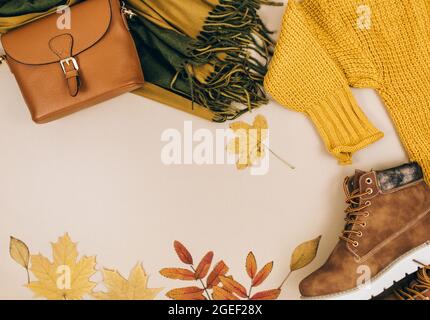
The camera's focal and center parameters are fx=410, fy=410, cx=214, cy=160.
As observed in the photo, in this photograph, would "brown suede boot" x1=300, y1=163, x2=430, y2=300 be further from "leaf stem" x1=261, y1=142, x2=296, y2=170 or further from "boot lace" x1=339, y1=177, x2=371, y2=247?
"leaf stem" x1=261, y1=142, x2=296, y2=170

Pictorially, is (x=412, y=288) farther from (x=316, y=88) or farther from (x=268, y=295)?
(x=316, y=88)

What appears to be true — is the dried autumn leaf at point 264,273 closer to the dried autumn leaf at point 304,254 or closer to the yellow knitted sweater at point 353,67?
the dried autumn leaf at point 304,254

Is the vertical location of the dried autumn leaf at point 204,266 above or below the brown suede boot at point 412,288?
above

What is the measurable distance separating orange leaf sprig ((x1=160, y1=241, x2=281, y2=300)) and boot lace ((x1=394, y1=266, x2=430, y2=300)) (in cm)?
33

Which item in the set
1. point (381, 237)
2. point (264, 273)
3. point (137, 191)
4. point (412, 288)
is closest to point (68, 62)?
point (137, 191)

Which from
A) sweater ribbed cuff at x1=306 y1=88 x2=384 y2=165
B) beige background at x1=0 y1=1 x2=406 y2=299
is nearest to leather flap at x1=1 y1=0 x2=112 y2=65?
beige background at x1=0 y1=1 x2=406 y2=299

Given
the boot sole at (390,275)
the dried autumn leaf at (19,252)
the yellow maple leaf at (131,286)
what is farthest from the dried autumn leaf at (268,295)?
the dried autumn leaf at (19,252)

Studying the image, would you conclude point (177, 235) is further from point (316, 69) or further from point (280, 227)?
point (316, 69)

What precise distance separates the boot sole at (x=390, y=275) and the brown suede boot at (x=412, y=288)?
0.08 ft

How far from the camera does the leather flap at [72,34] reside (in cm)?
91
